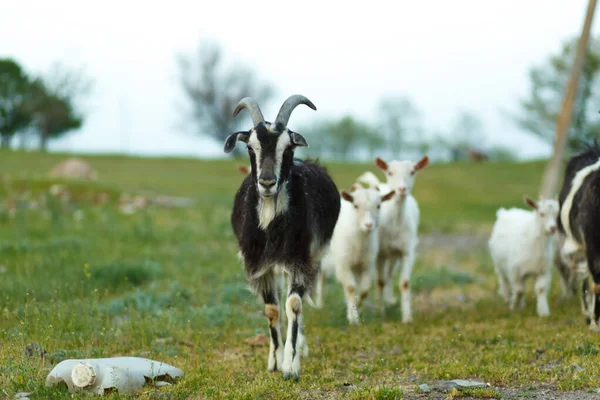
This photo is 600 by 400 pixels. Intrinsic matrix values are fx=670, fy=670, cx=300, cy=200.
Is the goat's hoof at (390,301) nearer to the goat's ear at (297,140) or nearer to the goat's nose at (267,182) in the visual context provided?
the goat's ear at (297,140)

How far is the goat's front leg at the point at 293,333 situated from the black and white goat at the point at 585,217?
3555 mm

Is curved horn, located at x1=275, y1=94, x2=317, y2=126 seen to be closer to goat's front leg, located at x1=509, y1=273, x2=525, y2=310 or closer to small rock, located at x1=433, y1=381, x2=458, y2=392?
small rock, located at x1=433, y1=381, x2=458, y2=392

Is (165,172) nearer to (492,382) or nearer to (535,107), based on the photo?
(535,107)

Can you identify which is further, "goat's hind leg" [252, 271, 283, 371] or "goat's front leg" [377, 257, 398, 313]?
"goat's front leg" [377, 257, 398, 313]

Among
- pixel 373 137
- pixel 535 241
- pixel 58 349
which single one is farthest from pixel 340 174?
pixel 373 137

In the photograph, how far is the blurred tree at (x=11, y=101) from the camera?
56.4 meters

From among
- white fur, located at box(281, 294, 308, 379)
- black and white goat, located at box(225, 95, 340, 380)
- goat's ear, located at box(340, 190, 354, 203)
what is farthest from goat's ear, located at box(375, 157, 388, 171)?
white fur, located at box(281, 294, 308, 379)

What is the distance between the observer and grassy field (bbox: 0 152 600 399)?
18.9ft

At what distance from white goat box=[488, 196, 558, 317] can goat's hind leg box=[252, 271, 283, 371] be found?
4138mm

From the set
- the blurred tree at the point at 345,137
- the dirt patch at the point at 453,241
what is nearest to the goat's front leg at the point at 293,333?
the dirt patch at the point at 453,241

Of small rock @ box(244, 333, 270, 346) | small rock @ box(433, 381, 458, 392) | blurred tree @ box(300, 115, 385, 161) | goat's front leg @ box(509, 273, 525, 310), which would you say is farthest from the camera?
blurred tree @ box(300, 115, 385, 161)

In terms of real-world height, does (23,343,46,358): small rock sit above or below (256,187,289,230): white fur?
below

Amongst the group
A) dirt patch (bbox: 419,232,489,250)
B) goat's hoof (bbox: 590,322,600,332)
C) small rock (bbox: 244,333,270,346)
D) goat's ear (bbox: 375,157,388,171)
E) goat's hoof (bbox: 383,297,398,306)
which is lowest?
small rock (bbox: 244,333,270,346)

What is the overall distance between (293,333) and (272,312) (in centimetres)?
43
